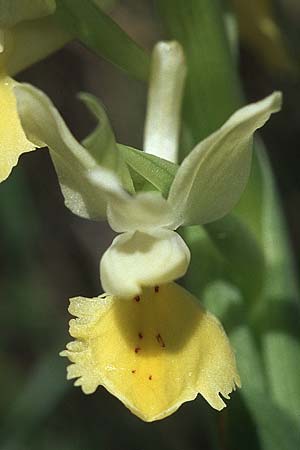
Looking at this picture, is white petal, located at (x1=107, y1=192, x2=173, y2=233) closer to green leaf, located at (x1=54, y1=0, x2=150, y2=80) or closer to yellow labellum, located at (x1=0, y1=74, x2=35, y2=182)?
yellow labellum, located at (x1=0, y1=74, x2=35, y2=182)

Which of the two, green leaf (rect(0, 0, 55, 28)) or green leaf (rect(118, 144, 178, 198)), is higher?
green leaf (rect(0, 0, 55, 28))

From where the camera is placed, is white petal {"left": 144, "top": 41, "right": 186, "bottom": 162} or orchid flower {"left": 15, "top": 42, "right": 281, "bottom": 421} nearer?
orchid flower {"left": 15, "top": 42, "right": 281, "bottom": 421}

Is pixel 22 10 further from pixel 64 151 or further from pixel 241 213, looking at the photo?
pixel 241 213

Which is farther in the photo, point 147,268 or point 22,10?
point 22,10

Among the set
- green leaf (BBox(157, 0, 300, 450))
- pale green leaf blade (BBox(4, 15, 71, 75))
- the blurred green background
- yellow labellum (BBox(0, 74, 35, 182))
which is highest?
pale green leaf blade (BBox(4, 15, 71, 75))

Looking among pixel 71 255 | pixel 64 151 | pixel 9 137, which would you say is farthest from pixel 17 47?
pixel 71 255

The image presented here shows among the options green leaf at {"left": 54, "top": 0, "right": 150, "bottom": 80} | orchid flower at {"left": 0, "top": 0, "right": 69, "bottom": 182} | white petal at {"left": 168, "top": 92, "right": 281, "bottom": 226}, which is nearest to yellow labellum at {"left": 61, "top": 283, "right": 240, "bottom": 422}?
white petal at {"left": 168, "top": 92, "right": 281, "bottom": 226}
